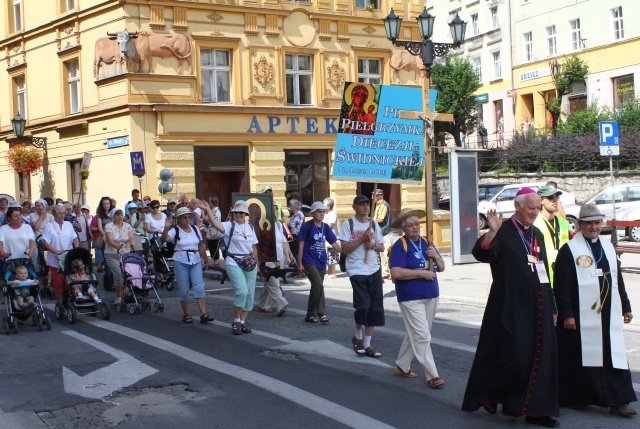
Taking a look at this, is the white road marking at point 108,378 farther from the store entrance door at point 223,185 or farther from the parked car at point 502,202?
the parked car at point 502,202

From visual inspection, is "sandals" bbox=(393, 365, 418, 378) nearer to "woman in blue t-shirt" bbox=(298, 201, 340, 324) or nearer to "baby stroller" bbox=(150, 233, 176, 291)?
"woman in blue t-shirt" bbox=(298, 201, 340, 324)

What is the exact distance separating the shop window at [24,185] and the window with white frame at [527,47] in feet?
97.6

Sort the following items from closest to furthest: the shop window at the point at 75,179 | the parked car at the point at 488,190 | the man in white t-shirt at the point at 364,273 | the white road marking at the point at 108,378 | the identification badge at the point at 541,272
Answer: the identification badge at the point at 541,272, the white road marking at the point at 108,378, the man in white t-shirt at the point at 364,273, the shop window at the point at 75,179, the parked car at the point at 488,190

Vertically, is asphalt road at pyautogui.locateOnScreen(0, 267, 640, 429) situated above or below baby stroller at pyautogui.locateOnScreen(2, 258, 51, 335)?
below

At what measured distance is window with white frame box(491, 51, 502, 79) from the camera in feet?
178

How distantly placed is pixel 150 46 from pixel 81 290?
49.3ft

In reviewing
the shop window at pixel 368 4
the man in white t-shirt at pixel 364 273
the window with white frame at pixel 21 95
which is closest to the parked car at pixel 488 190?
the shop window at pixel 368 4

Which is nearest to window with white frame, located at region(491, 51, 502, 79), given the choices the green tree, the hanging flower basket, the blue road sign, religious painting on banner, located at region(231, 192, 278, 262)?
the green tree

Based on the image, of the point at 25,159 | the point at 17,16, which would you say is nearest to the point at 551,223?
the point at 25,159

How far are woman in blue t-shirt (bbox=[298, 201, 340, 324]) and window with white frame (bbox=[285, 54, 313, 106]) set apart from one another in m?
18.1

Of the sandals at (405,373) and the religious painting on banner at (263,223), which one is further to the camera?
the religious painting on banner at (263,223)

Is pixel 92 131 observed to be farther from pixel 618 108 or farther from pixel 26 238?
pixel 618 108

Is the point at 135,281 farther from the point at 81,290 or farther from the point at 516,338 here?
the point at 516,338

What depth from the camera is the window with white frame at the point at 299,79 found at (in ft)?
99.6
